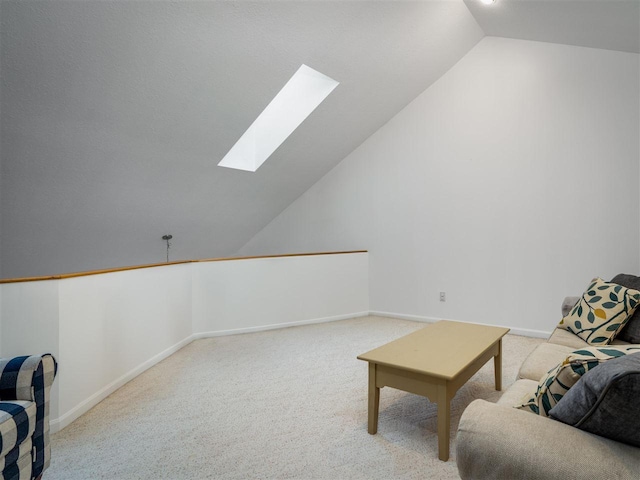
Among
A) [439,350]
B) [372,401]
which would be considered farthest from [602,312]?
[372,401]

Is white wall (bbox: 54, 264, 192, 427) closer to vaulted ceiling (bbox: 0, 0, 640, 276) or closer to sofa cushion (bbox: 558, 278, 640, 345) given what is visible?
vaulted ceiling (bbox: 0, 0, 640, 276)

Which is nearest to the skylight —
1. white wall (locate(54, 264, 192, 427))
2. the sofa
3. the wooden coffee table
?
white wall (locate(54, 264, 192, 427))

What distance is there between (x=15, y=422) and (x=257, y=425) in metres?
1.19

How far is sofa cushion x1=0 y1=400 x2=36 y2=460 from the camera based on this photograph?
1354 millimetres

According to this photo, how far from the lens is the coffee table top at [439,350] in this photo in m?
1.94

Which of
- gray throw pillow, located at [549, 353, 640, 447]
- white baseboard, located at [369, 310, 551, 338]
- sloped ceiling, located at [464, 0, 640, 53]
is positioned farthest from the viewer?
white baseboard, located at [369, 310, 551, 338]

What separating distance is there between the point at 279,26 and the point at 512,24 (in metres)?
2.28

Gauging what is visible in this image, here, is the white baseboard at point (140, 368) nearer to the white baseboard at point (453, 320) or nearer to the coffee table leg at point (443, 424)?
the white baseboard at point (453, 320)

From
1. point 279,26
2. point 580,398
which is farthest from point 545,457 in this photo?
point 279,26

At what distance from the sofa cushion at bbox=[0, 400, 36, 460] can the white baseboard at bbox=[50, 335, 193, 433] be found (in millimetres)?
798

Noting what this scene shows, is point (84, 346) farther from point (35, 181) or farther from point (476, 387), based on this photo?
point (476, 387)

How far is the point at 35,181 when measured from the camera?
9.47ft

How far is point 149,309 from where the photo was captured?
3203 millimetres

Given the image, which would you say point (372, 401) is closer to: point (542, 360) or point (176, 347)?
point (542, 360)
